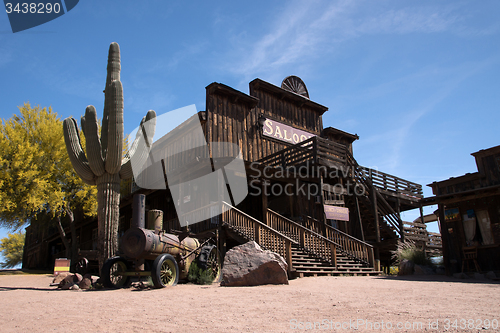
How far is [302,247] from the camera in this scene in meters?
13.2

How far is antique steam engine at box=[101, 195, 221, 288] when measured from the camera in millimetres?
8633

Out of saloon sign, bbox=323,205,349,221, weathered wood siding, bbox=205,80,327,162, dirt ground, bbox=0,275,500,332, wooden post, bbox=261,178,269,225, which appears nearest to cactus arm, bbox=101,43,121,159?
weathered wood siding, bbox=205,80,327,162

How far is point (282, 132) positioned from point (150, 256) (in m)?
12.8

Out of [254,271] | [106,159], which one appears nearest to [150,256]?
[254,271]

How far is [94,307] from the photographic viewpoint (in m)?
5.63

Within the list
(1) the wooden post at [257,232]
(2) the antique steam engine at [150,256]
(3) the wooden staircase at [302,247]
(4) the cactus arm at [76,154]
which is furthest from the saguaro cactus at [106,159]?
(1) the wooden post at [257,232]

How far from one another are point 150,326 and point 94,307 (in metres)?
1.87

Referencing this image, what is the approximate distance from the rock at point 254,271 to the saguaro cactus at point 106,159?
12.6 feet

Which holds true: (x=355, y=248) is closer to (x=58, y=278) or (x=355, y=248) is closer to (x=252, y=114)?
(x=252, y=114)

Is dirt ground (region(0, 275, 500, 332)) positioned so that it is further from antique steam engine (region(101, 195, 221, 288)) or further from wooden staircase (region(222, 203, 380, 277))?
wooden staircase (region(222, 203, 380, 277))

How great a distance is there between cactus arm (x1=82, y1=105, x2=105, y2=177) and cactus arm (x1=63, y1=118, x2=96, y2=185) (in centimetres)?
32

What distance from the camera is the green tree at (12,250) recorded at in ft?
148

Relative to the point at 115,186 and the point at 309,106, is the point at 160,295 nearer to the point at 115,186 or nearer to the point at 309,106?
the point at 115,186

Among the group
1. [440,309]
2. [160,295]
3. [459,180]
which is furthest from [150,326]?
[459,180]
